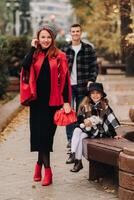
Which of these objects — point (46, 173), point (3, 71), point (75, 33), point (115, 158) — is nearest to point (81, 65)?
point (75, 33)

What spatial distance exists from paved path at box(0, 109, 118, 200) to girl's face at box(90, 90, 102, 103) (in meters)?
0.99

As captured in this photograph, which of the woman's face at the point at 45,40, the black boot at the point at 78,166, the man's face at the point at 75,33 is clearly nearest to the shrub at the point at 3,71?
the man's face at the point at 75,33

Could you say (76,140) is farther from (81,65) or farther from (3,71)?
(3,71)

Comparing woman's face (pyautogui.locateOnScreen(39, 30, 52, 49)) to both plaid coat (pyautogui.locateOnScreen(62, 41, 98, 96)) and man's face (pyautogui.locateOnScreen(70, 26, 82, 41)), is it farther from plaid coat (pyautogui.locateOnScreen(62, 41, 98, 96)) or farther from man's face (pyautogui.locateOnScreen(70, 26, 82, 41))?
plaid coat (pyautogui.locateOnScreen(62, 41, 98, 96))

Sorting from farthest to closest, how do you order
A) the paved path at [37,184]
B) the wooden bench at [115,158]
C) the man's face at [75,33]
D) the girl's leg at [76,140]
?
the man's face at [75,33] → the girl's leg at [76,140] → the paved path at [37,184] → the wooden bench at [115,158]

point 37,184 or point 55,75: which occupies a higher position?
point 55,75

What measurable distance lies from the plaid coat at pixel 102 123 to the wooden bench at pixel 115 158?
191 mm

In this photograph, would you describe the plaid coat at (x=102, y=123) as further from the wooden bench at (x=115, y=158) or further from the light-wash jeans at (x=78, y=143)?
the wooden bench at (x=115, y=158)

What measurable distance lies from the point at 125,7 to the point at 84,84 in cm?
1592

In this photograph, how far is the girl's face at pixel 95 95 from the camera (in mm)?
7863

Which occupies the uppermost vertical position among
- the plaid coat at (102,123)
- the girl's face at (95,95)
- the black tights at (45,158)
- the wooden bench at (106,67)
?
the girl's face at (95,95)

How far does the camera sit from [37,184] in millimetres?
7547

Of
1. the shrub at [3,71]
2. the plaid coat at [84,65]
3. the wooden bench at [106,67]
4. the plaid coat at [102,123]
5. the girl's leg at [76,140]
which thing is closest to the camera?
the girl's leg at [76,140]

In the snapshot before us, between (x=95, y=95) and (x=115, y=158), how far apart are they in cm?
126
